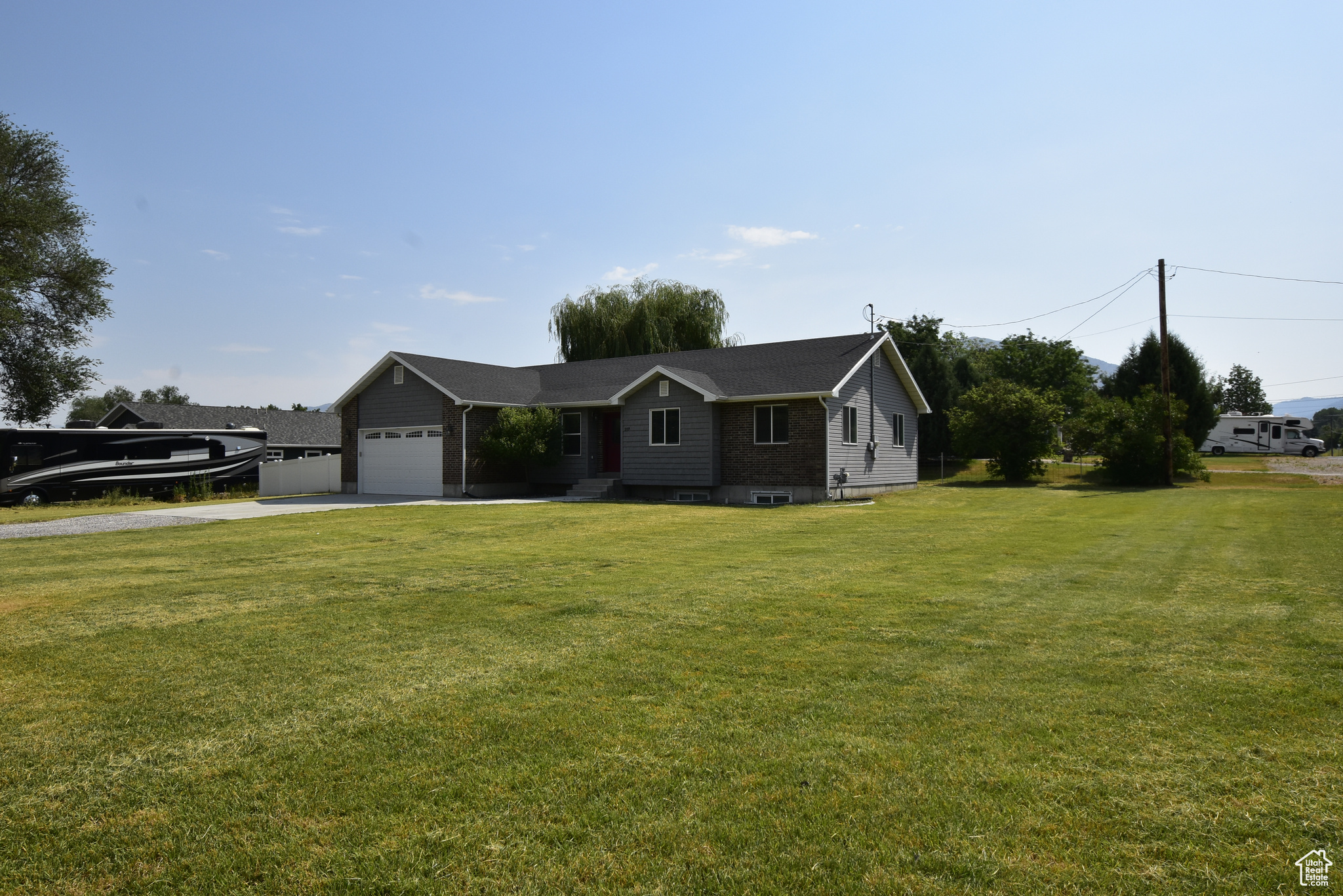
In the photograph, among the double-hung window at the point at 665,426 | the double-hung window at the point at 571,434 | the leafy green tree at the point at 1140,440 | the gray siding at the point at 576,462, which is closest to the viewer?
the double-hung window at the point at 665,426

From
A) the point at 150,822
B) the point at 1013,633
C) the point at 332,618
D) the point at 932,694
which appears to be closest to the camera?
the point at 150,822

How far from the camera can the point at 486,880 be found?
2793mm

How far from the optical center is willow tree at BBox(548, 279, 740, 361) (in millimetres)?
36281

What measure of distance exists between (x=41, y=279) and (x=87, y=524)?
2141 cm

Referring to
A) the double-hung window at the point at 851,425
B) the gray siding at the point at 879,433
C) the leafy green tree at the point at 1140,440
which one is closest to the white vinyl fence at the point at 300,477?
the gray siding at the point at 879,433

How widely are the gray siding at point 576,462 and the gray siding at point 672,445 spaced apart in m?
1.61

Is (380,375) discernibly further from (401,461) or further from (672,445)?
(672,445)

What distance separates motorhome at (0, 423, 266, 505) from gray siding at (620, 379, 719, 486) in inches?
576

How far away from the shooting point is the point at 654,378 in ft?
76.0

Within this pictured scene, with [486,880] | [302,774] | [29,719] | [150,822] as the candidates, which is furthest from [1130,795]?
[29,719]

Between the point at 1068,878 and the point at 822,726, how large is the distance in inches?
59.3

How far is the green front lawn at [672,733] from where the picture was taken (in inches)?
114

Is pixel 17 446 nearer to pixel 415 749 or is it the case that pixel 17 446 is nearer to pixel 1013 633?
pixel 415 749

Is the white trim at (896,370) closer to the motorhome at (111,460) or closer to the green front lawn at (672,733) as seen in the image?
the green front lawn at (672,733)
